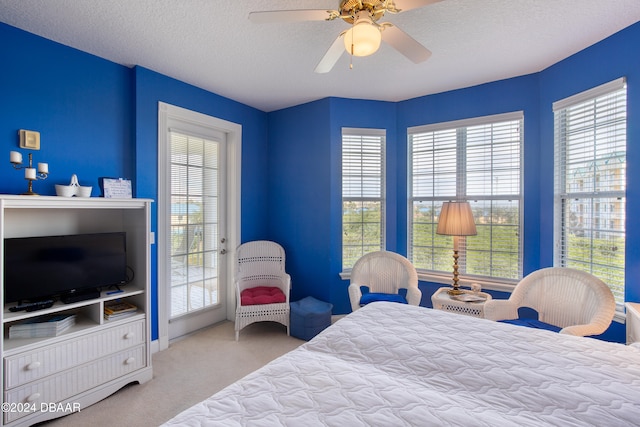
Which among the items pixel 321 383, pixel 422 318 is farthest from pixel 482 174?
pixel 321 383

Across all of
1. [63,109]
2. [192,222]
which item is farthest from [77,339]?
[63,109]

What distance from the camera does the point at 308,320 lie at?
319 cm

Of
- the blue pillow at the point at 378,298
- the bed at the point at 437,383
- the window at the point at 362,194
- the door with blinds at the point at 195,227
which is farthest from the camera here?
the window at the point at 362,194

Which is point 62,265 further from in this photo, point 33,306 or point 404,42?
point 404,42

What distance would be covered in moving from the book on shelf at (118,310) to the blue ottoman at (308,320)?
1501mm

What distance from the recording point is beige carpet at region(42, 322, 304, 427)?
203 centimetres

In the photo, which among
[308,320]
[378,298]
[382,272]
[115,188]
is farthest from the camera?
[382,272]

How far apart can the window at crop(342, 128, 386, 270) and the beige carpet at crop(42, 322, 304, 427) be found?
1298 millimetres

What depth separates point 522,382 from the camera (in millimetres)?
1223

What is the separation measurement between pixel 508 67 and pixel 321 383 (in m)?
3.07

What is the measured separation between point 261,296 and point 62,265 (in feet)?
5.59

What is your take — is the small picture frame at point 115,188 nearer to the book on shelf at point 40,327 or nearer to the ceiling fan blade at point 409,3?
the book on shelf at point 40,327

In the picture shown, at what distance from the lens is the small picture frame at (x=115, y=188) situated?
2434mm

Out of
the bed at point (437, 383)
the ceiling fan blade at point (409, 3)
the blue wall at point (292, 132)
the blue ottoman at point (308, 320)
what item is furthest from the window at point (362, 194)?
the ceiling fan blade at point (409, 3)
